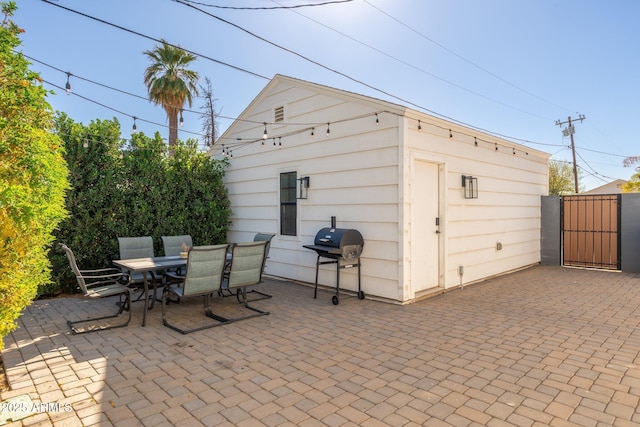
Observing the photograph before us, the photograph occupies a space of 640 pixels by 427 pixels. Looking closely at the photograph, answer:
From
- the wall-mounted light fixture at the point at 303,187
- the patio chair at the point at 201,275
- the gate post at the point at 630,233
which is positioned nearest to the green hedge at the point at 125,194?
the wall-mounted light fixture at the point at 303,187

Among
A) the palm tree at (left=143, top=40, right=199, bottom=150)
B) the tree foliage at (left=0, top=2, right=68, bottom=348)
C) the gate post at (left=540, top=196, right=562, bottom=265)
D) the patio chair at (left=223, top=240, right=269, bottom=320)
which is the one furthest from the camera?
the palm tree at (left=143, top=40, right=199, bottom=150)

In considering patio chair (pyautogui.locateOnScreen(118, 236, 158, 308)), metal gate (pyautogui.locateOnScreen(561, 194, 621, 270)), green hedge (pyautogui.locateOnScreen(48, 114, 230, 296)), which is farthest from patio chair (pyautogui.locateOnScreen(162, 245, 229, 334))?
metal gate (pyautogui.locateOnScreen(561, 194, 621, 270))

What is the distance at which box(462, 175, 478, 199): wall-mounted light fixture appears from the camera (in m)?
6.11

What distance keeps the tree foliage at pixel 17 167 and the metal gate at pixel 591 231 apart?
32.5ft

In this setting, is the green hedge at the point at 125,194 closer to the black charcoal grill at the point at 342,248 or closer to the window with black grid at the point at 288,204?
the window with black grid at the point at 288,204

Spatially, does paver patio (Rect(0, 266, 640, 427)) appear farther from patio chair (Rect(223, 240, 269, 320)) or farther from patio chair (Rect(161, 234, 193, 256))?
patio chair (Rect(161, 234, 193, 256))

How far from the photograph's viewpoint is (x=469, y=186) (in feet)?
20.3

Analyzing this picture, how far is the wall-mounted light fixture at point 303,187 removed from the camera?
6.21 meters

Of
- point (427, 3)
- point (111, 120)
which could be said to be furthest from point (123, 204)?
point (427, 3)

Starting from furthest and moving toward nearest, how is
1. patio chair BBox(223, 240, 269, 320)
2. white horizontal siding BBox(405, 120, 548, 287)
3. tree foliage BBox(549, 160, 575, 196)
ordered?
tree foliage BBox(549, 160, 575, 196) < white horizontal siding BBox(405, 120, 548, 287) < patio chair BBox(223, 240, 269, 320)

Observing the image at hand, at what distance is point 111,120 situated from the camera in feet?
19.9

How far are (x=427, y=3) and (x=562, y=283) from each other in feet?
19.8

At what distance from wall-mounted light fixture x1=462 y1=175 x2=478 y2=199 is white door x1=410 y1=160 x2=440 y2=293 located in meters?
0.72

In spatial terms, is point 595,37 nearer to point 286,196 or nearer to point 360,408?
point 286,196
